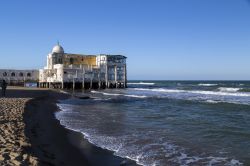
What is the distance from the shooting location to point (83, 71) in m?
65.6

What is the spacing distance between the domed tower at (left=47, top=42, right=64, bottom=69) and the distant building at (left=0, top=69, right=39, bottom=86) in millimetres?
5115

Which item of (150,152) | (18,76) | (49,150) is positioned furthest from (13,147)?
(18,76)

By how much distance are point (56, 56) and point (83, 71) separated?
43.2ft

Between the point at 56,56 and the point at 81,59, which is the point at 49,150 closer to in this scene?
the point at 56,56

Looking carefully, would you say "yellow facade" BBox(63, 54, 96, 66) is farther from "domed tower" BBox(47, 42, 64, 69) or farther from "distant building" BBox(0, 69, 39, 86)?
"distant building" BBox(0, 69, 39, 86)

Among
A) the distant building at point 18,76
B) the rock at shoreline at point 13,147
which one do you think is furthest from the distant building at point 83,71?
the rock at shoreline at point 13,147

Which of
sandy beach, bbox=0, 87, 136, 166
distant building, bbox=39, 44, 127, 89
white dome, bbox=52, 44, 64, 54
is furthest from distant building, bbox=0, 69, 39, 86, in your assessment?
sandy beach, bbox=0, 87, 136, 166

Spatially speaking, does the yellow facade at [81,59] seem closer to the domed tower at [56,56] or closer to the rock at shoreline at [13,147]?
the domed tower at [56,56]

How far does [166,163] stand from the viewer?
355 inches

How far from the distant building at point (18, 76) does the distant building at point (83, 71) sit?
3.25 m

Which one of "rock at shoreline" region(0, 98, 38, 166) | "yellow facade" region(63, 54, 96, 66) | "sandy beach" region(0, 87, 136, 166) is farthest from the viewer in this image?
"yellow facade" region(63, 54, 96, 66)

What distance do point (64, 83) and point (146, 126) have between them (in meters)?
50.5

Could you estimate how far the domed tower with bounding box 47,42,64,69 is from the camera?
2965 inches

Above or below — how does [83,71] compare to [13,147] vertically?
above
